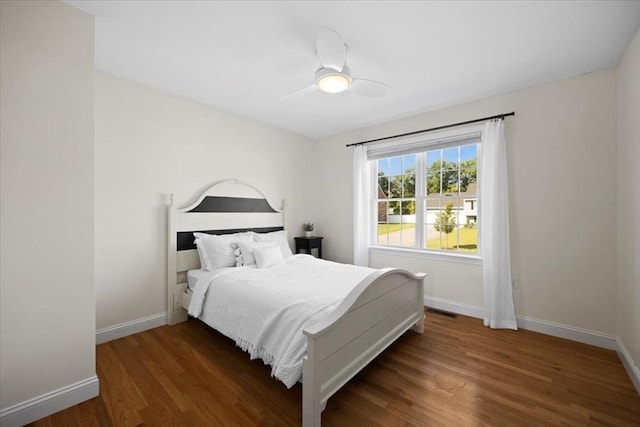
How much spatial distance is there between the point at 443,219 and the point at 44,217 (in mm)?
3860

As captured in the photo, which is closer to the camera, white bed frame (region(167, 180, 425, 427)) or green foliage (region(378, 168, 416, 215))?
white bed frame (region(167, 180, 425, 427))

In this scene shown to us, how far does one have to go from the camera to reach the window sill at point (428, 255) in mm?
3210

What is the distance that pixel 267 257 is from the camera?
3.03 m

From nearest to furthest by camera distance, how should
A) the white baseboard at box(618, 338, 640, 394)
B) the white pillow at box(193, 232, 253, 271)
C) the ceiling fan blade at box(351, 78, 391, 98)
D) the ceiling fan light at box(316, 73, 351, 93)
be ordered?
the white baseboard at box(618, 338, 640, 394) → the ceiling fan light at box(316, 73, 351, 93) → the ceiling fan blade at box(351, 78, 391, 98) → the white pillow at box(193, 232, 253, 271)

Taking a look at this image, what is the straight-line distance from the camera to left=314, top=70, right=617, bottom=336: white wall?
244cm

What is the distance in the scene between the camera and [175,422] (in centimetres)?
157

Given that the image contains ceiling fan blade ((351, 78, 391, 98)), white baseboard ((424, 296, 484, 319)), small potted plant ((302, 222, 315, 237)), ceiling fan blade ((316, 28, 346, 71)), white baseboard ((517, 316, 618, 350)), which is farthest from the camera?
small potted plant ((302, 222, 315, 237))

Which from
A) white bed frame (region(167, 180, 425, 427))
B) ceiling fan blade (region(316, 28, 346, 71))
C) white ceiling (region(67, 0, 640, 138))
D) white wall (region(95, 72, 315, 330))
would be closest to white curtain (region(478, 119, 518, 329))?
white ceiling (region(67, 0, 640, 138))

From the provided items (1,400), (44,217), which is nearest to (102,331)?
(1,400)

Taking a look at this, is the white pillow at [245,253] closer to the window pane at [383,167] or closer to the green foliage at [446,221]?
the window pane at [383,167]

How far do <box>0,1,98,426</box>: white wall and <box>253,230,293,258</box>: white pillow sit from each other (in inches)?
72.3

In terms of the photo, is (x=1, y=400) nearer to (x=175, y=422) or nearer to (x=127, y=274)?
(x=175, y=422)

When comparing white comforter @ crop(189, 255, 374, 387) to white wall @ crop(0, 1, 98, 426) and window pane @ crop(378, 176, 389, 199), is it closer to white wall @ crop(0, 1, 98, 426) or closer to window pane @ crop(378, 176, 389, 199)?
white wall @ crop(0, 1, 98, 426)

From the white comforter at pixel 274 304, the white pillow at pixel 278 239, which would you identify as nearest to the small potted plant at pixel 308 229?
the white pillow at pixel 278 239
